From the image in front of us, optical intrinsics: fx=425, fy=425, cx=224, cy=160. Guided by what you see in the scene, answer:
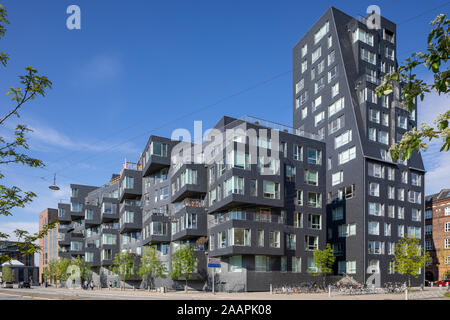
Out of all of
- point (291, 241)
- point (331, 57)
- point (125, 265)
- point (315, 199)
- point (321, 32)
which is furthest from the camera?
point (321, 32)

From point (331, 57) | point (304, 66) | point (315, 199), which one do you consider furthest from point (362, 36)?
point (315, 199)

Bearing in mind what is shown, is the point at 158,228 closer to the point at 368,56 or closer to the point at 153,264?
the point at 153,264

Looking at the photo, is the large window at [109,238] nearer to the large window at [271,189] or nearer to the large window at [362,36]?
the large window at [271,189]

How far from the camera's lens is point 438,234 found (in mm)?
84688

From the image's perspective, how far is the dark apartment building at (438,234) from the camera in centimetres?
8094

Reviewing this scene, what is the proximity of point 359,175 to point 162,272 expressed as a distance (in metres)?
31.8

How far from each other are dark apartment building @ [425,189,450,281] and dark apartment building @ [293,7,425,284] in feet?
59.7

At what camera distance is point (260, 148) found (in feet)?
165

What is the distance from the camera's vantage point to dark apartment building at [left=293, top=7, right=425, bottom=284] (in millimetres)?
61469

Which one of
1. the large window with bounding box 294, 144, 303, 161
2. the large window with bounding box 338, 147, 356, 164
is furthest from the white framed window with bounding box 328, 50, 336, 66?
the large window with bounding box 294, 144, 303, 161

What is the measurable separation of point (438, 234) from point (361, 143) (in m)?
36.3

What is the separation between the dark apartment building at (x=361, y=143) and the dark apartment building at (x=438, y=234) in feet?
59.7

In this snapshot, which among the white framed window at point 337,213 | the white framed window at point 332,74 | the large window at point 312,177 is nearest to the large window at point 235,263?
the large window at point 312,177

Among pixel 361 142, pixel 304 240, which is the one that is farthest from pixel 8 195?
pixel 361 142
